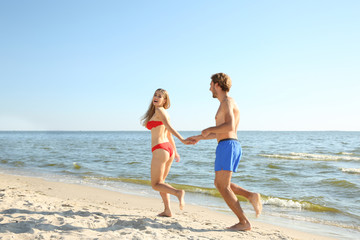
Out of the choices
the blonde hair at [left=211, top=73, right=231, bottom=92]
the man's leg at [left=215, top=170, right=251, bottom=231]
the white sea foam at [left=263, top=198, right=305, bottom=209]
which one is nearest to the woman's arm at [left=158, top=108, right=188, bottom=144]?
the man's leg at [left=215, top=170, right=251, bottom=231]

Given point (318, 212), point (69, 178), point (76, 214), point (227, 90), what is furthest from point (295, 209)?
point (69, 178)

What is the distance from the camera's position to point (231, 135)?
12.8 feet

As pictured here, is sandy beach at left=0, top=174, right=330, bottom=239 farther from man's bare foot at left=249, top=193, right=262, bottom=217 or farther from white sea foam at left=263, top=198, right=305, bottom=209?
white sea foam at left=263, top=198, right=305, bottom=209

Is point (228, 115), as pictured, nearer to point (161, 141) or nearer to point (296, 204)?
point (161, 141)

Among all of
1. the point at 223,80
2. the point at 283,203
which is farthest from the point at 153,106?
the point at 283,203

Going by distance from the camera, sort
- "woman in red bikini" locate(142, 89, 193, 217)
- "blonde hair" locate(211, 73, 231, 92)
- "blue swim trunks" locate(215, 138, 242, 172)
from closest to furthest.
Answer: "blue swim trunks" locate(215, 138, 242, 172) → "blonde hair" locate(211, 73, 231, 92) → "woman in red bikini" locate(142, 89, 193, 217)

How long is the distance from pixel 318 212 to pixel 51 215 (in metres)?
5.23

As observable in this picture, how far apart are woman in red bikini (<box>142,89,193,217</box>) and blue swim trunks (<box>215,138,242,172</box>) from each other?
66 centimetres

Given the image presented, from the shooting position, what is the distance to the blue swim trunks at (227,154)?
12.6 ft

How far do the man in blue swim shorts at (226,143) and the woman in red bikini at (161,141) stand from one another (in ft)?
2.06

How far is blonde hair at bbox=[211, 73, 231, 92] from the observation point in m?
4.03

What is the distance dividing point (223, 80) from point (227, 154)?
100 centimetres

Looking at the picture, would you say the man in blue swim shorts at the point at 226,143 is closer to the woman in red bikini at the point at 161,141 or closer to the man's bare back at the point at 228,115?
the man's bare back at the point at 228,115

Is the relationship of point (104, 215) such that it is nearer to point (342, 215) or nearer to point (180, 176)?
point (342, 215)
